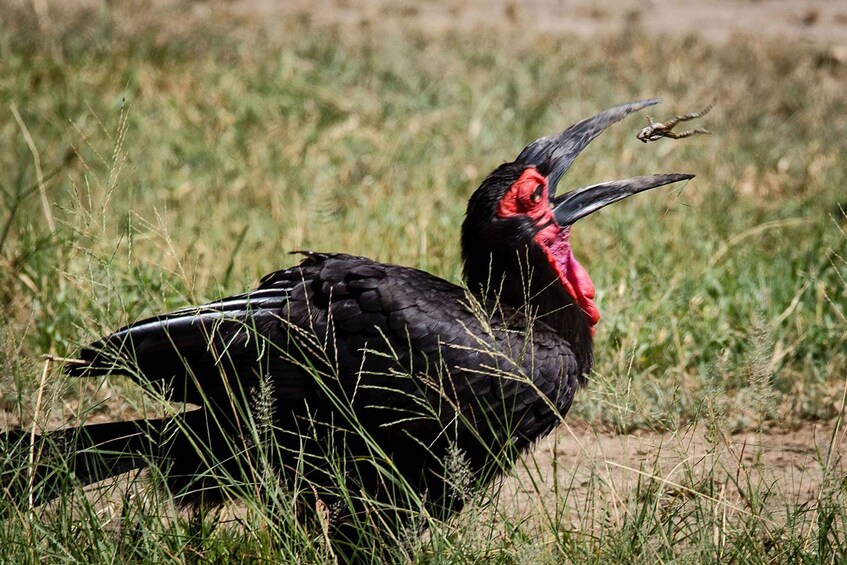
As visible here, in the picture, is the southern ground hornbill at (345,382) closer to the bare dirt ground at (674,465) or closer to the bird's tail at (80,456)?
the bird's tail at (80,456)

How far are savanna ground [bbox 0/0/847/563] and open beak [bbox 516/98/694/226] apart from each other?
0.16 m

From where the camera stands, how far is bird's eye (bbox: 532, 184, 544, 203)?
295 cm

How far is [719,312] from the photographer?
397 cm

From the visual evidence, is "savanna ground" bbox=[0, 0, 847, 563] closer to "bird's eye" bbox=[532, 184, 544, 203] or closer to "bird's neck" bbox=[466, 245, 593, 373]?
"bird's neck" bbox=[466, 245, 593, 373]

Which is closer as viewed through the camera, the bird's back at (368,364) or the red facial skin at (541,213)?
the bird's back at (368,364)

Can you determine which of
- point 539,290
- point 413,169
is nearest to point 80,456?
point 539,290

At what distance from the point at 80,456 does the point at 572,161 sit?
1460 millimetres

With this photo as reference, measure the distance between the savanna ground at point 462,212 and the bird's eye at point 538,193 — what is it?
0.34 m

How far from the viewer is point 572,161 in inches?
118

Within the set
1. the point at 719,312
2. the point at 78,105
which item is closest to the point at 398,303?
the point at 719,312

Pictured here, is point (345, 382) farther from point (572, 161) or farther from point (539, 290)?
point (572, 161)

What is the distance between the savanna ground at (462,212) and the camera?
2369 millimetres

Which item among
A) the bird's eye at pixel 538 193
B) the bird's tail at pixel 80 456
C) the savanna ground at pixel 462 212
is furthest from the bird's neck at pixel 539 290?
the bird's tail at pixel 80 456

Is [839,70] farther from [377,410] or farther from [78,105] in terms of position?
[377,410]
